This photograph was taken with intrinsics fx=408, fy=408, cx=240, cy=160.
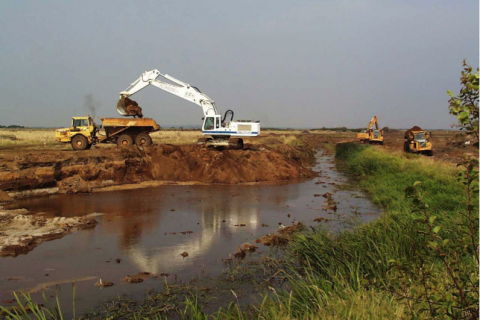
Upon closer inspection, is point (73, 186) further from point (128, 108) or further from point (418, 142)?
point (418, 142)

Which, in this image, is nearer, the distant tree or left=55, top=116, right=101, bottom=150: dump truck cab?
the distant tree

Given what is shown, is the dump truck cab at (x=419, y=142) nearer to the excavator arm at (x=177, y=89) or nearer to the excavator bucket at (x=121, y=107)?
the excavator arm at (x=177, y=89)

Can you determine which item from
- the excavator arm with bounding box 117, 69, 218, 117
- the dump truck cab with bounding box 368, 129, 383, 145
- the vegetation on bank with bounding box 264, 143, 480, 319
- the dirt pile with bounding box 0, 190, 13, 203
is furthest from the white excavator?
the dump truck cab with bounding box 368, 129, 383, 145

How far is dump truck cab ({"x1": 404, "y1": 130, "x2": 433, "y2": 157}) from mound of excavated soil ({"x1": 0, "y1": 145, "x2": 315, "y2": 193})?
10825 mm

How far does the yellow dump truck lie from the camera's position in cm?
2295

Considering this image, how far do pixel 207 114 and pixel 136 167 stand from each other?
5556 mm

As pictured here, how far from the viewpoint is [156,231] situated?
11078 millimetres

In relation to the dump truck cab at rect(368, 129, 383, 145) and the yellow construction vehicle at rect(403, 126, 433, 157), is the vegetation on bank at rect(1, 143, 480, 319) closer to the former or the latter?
the yellow construction vehicle at rect(403, 126, 433, 157)

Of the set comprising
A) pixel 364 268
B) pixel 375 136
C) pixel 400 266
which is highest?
pixel 375 136

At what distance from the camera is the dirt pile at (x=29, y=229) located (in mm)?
9391

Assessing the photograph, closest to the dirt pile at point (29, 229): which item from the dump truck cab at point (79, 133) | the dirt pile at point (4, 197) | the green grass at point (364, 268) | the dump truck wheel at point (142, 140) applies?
the dirt pile at point (4, 197)

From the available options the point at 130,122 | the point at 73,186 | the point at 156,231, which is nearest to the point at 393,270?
the point at 156,231

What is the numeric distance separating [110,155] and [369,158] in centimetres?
1427

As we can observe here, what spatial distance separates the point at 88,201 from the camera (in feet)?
50.9
